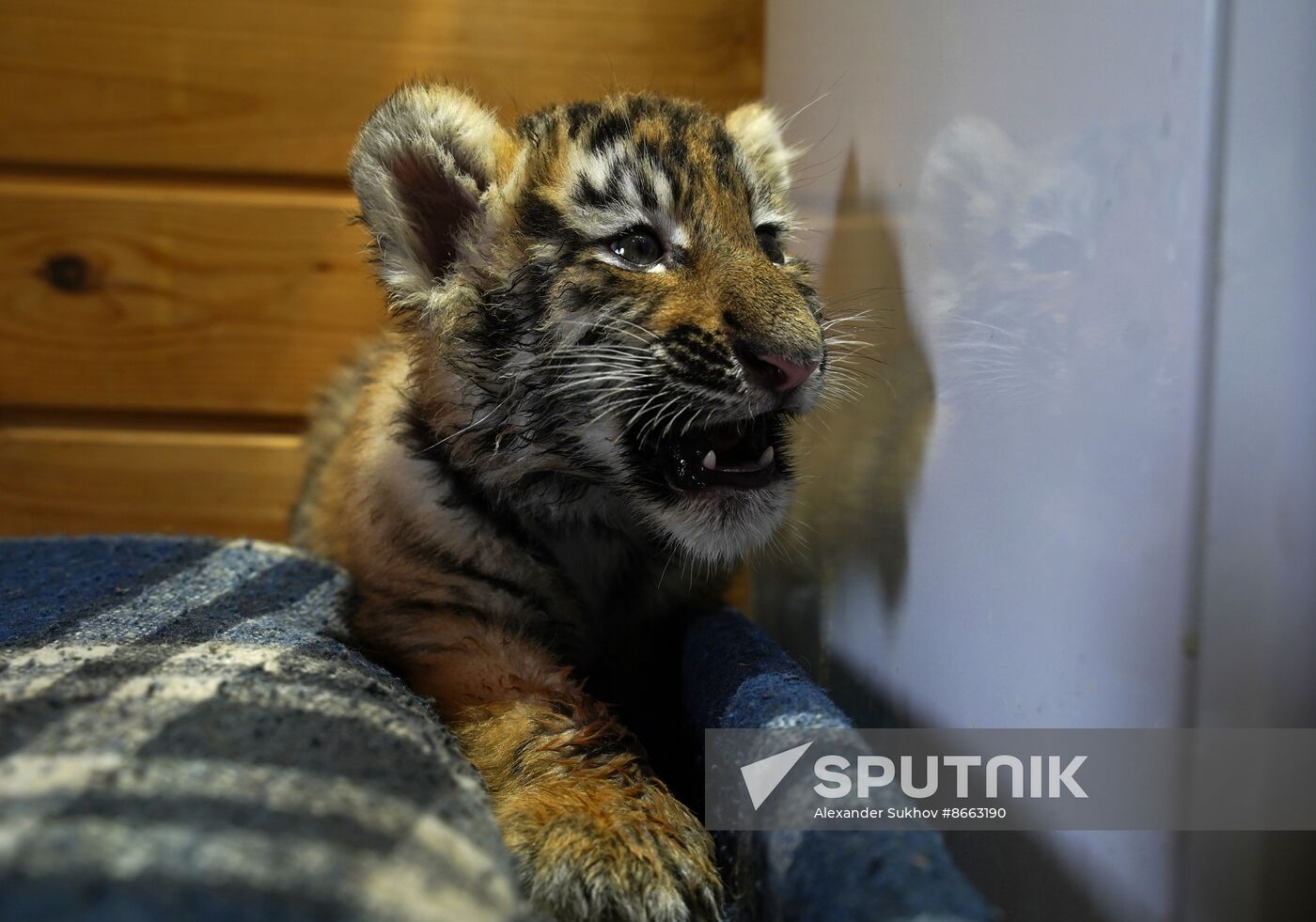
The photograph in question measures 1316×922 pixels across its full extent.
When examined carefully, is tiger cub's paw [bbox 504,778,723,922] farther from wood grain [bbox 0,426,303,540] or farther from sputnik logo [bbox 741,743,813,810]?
wood grain [bbox 0,426,303,540]

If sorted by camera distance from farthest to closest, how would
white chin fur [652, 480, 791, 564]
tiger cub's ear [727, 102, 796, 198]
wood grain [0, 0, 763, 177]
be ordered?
wood grain [0, 0, 763, 177] < tiger cub's ear [727, 102, 796, 198] < white chin fur [652, 480, 791, 564]

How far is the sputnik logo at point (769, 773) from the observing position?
870mm

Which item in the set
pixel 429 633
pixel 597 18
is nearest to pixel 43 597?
pixel 429 633

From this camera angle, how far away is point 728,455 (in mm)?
1194

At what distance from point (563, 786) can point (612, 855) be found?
0.12 metres

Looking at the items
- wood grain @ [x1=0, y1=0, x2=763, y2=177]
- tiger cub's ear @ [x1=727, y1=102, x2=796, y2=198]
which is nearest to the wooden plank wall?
wood grain @ [x1=0, y1=0, x2=763, y2=177]

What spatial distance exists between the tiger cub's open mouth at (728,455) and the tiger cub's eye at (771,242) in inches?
8.9

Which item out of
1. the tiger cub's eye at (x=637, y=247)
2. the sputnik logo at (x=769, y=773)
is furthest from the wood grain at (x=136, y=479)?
the sputnik logo at (x=769, y=773)

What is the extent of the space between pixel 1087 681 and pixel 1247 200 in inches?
14.7

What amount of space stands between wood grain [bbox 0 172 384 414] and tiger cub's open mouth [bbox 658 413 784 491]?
3.33ft

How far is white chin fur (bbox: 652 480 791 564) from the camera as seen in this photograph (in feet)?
3.70

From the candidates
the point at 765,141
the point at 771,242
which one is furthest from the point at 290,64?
the point at 771,242

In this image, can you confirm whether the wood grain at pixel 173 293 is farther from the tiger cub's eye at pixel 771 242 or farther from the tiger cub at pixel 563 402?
the tiger cub's eye at pixel 771 242

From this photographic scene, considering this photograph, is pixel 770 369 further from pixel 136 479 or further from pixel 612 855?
pixel 136 479
